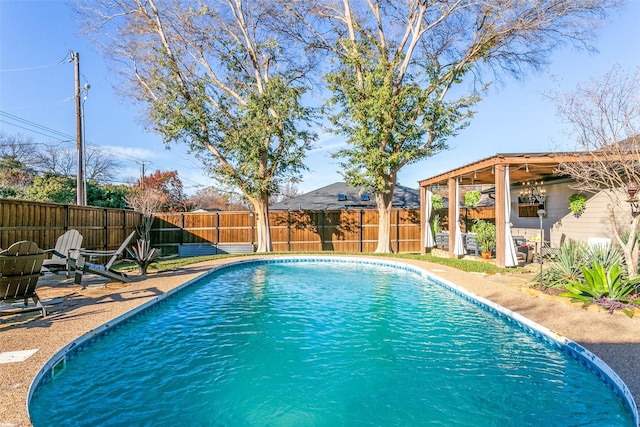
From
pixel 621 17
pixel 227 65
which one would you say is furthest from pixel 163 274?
pixel 621 17

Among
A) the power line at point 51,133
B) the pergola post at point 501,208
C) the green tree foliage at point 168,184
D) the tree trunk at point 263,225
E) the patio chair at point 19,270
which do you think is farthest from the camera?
the green tree foliage at point 168,184

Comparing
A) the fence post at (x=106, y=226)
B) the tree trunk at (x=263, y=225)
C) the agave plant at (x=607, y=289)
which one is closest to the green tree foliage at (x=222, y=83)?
the tree trunk at (x=263, y=225)

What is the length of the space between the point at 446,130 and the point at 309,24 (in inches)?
303

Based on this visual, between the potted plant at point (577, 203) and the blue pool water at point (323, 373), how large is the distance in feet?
23.0

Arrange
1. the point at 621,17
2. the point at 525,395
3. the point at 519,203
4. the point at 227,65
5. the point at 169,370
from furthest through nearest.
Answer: the point at 227,65
the point at 519,203
the point at 621,17
the point at 169,370
the point at 525,395

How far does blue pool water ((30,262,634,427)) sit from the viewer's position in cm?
324

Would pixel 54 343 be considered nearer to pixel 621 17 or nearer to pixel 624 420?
pixel 624 420

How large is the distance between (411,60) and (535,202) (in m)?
7.92

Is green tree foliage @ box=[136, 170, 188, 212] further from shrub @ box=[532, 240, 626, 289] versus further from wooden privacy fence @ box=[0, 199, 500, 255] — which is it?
shrub @ box=[532, 240, 626, 289]

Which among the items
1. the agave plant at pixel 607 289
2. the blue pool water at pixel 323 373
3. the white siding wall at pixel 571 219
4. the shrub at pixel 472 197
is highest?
the shrub at pixel 472 197

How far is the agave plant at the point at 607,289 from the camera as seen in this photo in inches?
227

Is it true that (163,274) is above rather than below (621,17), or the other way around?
below

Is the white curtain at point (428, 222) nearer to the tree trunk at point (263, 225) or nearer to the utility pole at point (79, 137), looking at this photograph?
the tree trunk at point (263, 225)

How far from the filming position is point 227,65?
16.4 m
